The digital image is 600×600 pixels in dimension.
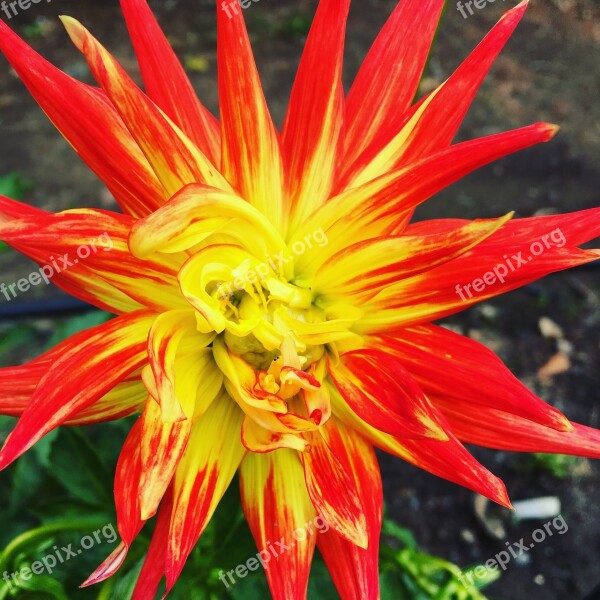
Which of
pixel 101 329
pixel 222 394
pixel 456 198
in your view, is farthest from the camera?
pixel 456 198

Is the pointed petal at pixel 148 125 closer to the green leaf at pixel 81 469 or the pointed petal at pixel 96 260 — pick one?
the pointed petal at pixel 96 260

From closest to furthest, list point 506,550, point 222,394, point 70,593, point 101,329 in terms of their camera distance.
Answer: point 101,329 → point 222,394 → point 70,593 → point 506,550

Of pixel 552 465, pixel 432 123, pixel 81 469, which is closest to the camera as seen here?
pixel 432 123

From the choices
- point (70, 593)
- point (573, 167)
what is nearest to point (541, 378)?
point (573, 167)

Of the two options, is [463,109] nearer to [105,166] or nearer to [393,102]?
[393,102]

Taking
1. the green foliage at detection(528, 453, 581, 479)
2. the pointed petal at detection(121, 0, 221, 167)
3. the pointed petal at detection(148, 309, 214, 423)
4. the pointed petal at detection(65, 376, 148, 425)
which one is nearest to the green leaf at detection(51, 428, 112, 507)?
the pointed petal at detection(65, 376, 148, 425)

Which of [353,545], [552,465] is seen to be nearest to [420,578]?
[353,545]

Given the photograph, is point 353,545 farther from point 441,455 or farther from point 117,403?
point 117,403
